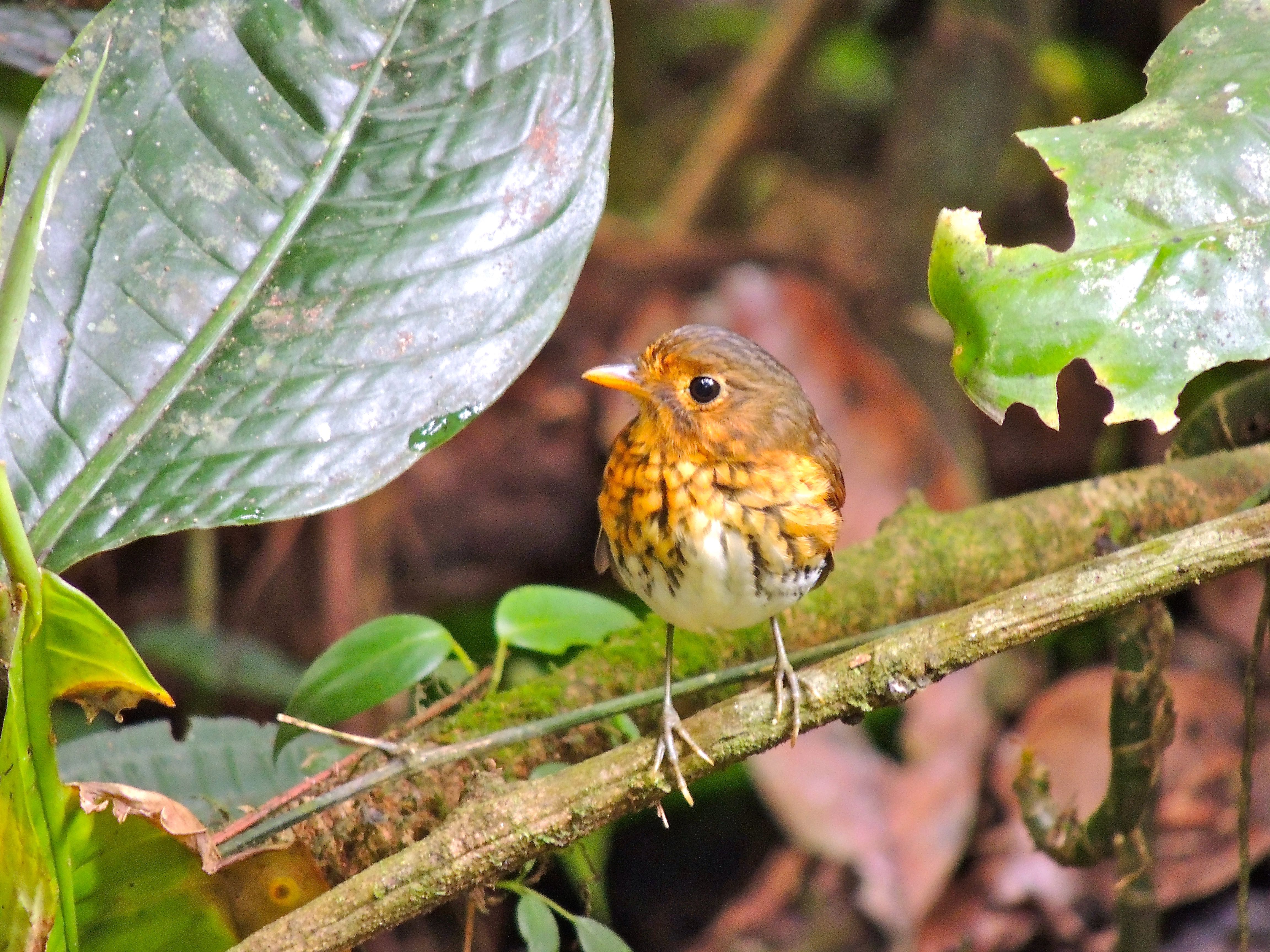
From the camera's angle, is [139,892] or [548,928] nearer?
[139,892]

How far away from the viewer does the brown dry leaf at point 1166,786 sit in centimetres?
274

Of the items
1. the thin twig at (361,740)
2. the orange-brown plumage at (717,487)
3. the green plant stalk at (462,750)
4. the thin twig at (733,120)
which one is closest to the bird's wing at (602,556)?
the orange-brown plumage at (717,487)

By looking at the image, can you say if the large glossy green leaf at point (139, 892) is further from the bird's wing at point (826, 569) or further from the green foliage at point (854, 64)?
the green foliage at point (854, 64)

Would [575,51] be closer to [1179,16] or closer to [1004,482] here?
[1004,482]

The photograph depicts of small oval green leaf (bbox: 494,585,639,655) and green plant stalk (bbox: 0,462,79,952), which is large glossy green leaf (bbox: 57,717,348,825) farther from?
green plant stalk (bbox: 0,462,79,952)

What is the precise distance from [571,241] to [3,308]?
0.76m

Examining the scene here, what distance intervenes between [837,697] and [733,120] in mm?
3881

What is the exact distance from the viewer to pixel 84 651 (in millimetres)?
1215

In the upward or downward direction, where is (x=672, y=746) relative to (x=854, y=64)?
downward

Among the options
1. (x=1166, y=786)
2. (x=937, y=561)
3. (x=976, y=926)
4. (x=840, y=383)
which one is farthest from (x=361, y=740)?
(x=840, y=383)

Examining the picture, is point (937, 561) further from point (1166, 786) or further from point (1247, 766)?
point (1166, 786)

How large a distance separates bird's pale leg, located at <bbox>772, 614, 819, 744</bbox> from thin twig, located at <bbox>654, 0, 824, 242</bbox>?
10.8ft

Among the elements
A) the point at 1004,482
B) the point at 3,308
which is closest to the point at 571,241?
the point at 3,308

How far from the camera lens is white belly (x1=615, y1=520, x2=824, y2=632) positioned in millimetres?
1851
